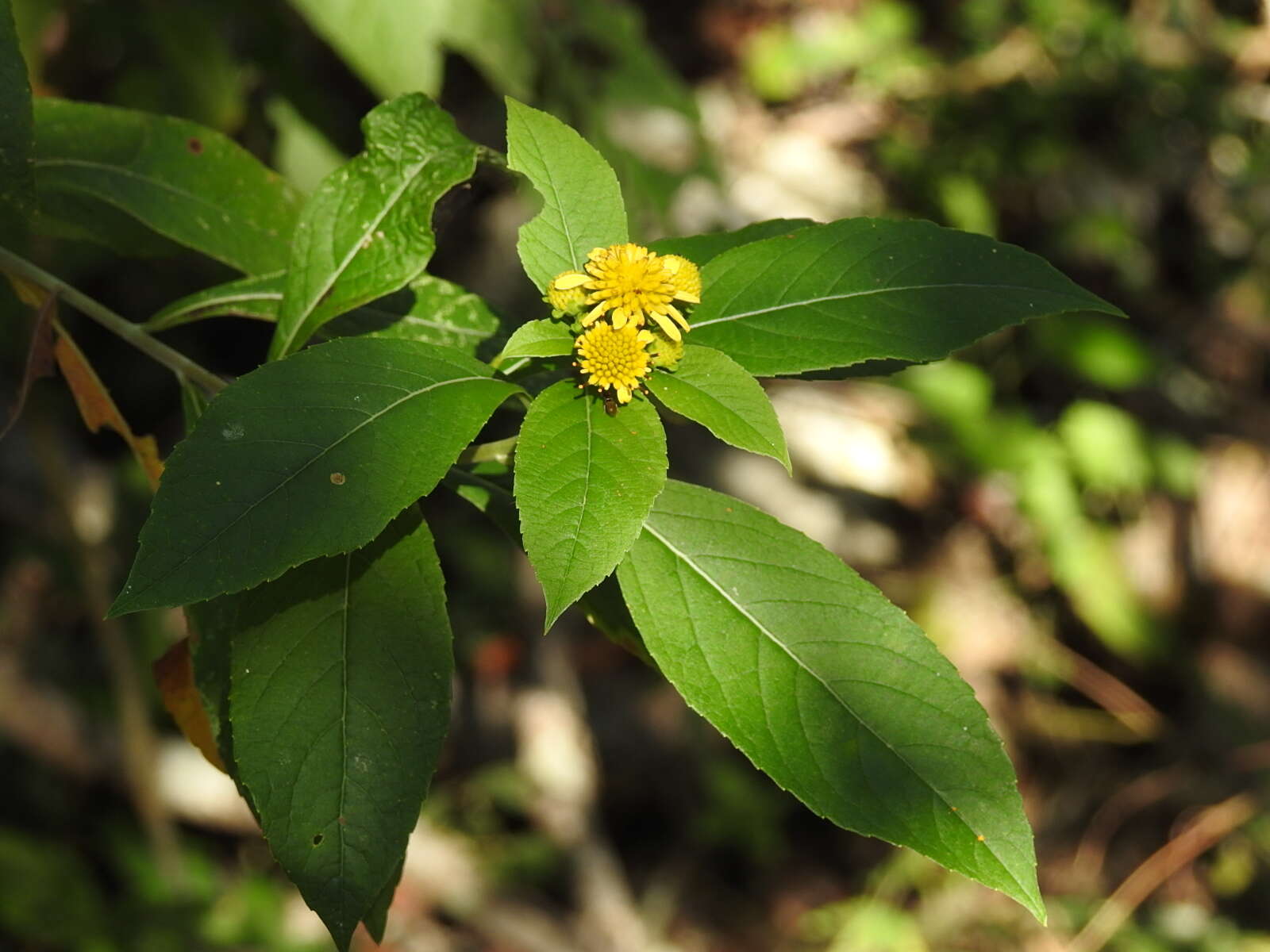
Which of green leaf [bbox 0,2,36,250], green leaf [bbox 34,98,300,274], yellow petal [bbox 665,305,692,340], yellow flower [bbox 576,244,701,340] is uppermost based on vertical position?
green leaf [bbox 34,98,300,274]

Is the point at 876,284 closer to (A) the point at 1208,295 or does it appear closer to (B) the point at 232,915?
(B) the point at 232,915

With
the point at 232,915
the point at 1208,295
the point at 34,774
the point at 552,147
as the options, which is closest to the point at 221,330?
the point at 34,774

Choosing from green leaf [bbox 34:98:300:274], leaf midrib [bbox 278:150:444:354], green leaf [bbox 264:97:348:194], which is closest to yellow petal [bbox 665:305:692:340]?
leaf midrib [bbox 278:150:444:354]

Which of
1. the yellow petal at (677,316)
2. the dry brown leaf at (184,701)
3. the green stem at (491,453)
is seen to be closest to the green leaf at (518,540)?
the green stem at (491,453)

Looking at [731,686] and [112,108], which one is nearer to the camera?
[731,686]

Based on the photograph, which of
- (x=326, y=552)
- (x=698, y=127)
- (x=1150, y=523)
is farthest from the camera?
(x=1150, y=523)

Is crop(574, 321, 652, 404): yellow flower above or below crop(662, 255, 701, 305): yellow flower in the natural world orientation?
below

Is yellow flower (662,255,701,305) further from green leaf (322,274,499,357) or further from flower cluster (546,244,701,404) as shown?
green leaf (322,274,499,357)

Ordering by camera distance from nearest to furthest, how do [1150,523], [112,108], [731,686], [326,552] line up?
[326,552]
[731,686]
[112,108]
[1150,523]
